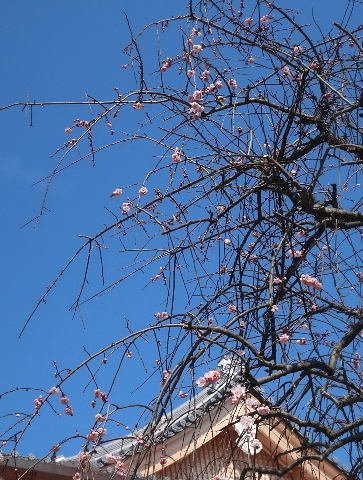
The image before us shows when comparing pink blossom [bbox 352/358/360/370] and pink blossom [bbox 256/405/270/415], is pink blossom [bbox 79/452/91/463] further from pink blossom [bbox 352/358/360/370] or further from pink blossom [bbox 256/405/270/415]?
pink blossom [bbox 352/358/360/370]

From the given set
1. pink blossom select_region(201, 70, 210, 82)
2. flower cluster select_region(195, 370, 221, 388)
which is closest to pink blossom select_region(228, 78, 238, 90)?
pink blossom select_region(201, 70, 210, 82)

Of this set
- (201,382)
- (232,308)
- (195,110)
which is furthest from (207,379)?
(195,110)

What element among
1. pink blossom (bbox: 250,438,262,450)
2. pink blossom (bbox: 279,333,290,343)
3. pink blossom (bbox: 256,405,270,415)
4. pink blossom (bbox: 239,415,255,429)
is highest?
pink blossom (bbox: 279,333,290,343)

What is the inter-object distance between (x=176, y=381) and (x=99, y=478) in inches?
80.7

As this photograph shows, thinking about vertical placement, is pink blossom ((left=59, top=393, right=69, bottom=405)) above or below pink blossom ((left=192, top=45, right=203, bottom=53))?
below

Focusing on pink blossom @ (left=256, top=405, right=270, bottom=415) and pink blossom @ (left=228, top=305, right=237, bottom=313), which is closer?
pink blossom @ (left=256, top=405, right=270, bottom=415)

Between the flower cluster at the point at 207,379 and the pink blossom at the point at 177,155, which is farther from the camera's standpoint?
the pink blossom at the point at 177,155

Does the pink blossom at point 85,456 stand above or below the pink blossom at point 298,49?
below

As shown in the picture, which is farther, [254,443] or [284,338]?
[284,338]

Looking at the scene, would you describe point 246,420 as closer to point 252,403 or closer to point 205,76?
point 252,403

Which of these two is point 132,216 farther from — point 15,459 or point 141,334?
point 15,459

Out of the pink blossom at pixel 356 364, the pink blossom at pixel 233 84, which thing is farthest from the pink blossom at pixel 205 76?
the pink blossom at pixel 356 364

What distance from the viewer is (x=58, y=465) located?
451cm

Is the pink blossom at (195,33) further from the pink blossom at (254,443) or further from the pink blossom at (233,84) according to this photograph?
the pink blossom at (254,443)
